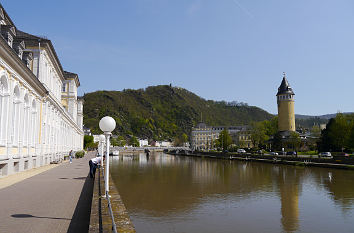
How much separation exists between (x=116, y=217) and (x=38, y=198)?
624cm

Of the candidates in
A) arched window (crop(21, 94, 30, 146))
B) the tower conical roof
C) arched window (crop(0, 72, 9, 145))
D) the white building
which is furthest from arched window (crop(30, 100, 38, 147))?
the tower conical roof

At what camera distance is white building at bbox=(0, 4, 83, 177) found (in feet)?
62.0

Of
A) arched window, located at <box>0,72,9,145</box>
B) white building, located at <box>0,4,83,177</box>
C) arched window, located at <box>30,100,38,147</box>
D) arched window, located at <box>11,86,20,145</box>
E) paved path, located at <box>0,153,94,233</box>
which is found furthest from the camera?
arched window, located at <box>30,100,38,147</box>

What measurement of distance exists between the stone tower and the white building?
7962 centimetres

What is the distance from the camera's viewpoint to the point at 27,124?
80.6 feet

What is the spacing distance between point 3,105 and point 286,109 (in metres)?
95.3

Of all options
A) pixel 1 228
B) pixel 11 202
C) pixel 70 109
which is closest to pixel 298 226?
pixel 1 228

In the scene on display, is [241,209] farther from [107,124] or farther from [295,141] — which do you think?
[295,141]

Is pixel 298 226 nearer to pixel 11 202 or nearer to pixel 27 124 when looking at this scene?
pixel 11 202

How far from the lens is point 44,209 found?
9.58 m

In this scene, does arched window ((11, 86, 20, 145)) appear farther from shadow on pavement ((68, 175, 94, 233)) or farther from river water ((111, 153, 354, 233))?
shadow on pavement ((68, 175, 94, 233))

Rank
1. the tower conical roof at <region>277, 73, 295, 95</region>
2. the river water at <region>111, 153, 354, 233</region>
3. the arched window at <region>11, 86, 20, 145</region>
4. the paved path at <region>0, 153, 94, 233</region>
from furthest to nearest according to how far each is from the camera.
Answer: the tower conical roof at <region>277, 73, 295, 95</region>, the arched window at <region>11, 86, 20, 145</region>, the river water at <region>111, 153, 354, 233</region>, the paved path at <region>0, 153, 94, 233</region>

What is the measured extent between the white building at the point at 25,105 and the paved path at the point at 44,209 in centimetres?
664

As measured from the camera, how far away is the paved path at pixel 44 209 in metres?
7.66
